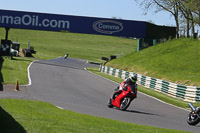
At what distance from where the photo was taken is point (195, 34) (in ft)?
165

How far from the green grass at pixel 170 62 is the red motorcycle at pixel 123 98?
50.5 feet

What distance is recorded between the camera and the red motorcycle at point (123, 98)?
615 inches

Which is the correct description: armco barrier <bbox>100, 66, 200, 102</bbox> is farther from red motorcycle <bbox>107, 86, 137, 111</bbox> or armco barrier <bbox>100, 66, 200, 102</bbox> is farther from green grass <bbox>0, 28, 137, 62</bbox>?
green grass <bbox>0, 28, 137, 62</bbox>

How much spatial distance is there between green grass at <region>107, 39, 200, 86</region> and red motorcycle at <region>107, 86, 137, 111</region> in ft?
50.5

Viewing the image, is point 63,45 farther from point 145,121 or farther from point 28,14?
point 145,121

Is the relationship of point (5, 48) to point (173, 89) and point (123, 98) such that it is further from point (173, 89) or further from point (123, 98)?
point (123, 98)

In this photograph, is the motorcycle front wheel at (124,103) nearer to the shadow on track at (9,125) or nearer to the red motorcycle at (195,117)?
the red motorcycle at (195,117)

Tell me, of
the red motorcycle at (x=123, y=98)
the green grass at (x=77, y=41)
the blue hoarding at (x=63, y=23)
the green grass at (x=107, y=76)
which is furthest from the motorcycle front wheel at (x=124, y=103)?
the green grass at (x=77, y=41)

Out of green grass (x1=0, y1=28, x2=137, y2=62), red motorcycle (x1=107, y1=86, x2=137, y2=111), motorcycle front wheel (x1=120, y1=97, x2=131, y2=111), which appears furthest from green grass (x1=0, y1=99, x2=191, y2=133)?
green grass (x1=0, y1=28, x2=137, y2=62)

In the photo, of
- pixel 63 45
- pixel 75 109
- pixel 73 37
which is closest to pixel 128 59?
pixel 75 109

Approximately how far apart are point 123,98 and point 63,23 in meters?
32.5

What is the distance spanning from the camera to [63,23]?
47.6 meters

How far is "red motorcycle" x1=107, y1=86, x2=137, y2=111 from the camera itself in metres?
15.6

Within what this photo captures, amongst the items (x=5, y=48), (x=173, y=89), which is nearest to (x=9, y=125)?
(x=173, y=89)
